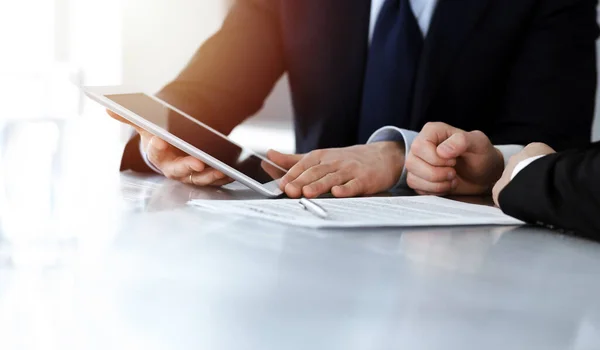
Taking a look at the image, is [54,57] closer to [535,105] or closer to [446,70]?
[446,70]

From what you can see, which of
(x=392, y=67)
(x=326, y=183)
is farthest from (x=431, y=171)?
(x=392, y=67)

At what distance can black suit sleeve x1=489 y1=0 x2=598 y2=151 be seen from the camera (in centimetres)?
140

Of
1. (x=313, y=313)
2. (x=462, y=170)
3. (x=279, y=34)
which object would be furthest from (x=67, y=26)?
(x=313, y=313)

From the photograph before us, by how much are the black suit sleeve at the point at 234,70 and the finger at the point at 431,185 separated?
51cm

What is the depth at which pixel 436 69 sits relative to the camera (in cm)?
153

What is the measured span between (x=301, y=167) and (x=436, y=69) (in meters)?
0.62

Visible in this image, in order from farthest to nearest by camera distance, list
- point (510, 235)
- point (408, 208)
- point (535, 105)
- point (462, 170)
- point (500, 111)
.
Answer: point (500, 111), point (535, 105), point (462, 170), point (408, 208), point (510, 235)

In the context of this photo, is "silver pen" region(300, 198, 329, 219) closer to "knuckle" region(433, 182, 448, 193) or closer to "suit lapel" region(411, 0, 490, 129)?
"knuckle" region(433, 182, 448, 193)

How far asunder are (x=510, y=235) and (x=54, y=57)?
2905 millimetres

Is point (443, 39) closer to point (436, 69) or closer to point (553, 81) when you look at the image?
point (436, 69)

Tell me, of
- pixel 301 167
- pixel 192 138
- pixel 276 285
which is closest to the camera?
pixel 276 285

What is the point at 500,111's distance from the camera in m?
1.53

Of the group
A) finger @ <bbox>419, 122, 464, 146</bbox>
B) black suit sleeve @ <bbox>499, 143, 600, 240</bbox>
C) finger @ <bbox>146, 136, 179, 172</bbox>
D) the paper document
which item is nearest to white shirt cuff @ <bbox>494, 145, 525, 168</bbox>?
finger @ <bbox>419, 122, 464, 146</bbox>

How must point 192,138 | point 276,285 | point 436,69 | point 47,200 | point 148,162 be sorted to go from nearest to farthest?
point 276,285 → point 47,200 → point 192,138 → point 148,162 → point 436,69
